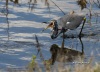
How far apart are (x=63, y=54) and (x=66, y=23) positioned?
7.03 feet

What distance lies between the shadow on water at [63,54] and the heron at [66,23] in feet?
3.60

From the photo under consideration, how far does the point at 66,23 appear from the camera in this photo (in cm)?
1141

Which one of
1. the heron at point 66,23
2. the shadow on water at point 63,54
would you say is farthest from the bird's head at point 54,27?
the shadow on water at point 63,54

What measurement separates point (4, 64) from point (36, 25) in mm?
3179

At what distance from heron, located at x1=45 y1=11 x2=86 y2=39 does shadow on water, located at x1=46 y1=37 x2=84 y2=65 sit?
1.10 metres

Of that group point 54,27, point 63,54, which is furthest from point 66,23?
point 63,54

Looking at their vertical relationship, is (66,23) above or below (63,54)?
below

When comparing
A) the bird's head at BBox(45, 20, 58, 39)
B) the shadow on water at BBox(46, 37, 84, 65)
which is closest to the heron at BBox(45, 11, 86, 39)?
the bird's head at BBox(45, 20, 58, 39)

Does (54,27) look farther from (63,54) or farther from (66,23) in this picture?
(63,54)

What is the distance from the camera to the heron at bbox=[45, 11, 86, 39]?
1105 centimetres

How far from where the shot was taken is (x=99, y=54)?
28.3 ft

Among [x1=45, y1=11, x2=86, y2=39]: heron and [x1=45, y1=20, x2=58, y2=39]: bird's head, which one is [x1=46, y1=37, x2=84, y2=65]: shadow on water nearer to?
[x1=45, y1=20, x2=58, y2=39]: bird's head

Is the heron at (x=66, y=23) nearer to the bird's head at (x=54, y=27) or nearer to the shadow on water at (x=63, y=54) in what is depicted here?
the bird's head at (x=54, y=27)

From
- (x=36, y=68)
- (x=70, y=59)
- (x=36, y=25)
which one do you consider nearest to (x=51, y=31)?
(x=36, y=25)
